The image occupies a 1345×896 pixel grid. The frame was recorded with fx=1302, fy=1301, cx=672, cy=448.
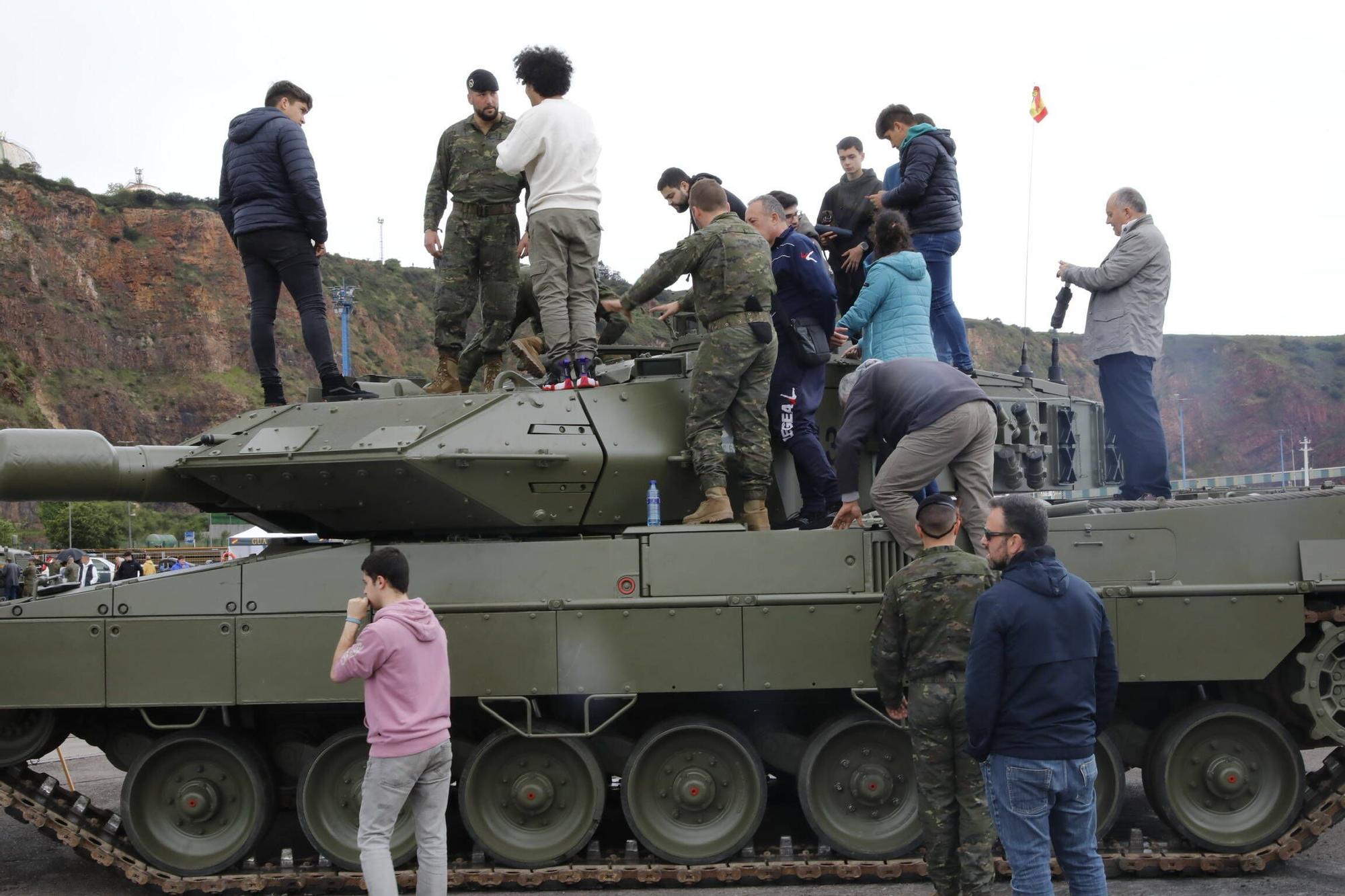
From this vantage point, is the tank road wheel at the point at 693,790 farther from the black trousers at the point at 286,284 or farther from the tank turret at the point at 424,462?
the black trousers at the point at 286,284

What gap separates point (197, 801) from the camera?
312 inches

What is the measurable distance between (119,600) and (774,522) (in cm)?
408

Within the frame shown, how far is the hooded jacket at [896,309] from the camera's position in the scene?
8.19m

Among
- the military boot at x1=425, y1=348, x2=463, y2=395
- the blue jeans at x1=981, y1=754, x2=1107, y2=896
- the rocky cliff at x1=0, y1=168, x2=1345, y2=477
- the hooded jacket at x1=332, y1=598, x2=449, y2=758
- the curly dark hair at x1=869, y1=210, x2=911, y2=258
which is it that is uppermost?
the rocky cliff at x1=0, y1=168, x2=1345, y2=477

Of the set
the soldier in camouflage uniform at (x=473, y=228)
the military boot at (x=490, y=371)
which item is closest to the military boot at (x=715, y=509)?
the military boot at (x=490, y=371)

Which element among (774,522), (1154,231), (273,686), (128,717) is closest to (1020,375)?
(1154,231)

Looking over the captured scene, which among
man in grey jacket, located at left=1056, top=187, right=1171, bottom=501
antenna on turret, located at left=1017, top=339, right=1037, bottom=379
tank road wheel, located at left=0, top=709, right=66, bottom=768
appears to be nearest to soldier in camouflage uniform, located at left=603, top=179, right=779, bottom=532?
man in grey jacket, located at left=1056, top=187, right=1171, bottom=501

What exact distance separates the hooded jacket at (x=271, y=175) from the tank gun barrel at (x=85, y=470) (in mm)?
1714

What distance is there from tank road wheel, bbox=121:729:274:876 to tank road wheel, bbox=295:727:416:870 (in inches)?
13.0

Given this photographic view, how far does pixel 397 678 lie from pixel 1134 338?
543cm

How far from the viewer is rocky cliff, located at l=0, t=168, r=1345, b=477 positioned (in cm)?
5638

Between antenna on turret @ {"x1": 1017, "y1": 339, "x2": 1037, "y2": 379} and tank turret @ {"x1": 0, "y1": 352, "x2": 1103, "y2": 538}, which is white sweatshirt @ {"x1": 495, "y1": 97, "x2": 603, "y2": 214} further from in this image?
antenna on turret @ {"x1": 1017, "y1": 339, "x2": 1037, "y2": 379}

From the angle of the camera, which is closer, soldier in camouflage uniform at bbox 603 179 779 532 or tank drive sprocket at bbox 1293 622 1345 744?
tank drive sprocket at bbox 1293 622 1345 744

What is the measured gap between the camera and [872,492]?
24.5 feet
